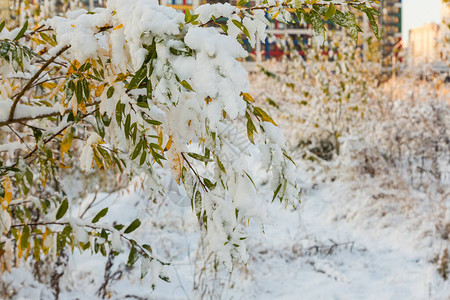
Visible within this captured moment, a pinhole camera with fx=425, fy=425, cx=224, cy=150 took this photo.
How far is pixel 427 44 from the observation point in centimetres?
817

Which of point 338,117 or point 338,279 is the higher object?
point 338,117

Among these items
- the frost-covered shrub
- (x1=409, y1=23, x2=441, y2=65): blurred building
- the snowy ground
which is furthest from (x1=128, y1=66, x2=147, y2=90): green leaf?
(x1=409, y1=23, x2=441, y2=65): blurred building

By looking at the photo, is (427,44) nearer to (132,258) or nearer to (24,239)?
(132,258)

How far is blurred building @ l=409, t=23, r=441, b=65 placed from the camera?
508 centimetres

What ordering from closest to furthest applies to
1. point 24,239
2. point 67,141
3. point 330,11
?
1. point 330,11
2. point 67,141
3. point 24,239

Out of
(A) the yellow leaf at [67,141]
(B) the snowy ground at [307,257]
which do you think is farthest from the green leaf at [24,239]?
(B) the snowy ground at [307,257]

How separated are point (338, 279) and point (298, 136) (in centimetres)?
331

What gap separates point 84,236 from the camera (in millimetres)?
1544

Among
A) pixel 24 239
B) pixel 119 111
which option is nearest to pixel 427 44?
pixel 24 239

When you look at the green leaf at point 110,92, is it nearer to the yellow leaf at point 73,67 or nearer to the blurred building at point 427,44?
the yellow leaf at point 73,67

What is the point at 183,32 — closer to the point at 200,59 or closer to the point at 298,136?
the point at 200,59

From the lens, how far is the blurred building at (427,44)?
200 inches

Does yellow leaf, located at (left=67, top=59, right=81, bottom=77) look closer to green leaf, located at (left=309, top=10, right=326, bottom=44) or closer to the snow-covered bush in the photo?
the snow-covered bush

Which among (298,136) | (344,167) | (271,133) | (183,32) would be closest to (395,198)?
(344,167)
